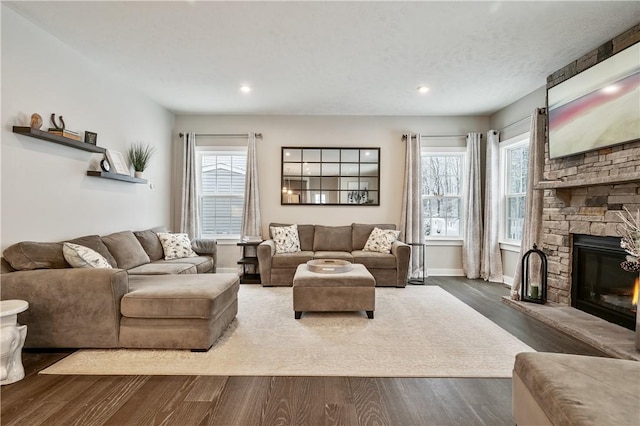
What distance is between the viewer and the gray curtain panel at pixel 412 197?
541 centimetres

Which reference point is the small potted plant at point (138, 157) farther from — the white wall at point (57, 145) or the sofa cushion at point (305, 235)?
the sofa cushion at point (305, 235)

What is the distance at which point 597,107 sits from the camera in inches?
117

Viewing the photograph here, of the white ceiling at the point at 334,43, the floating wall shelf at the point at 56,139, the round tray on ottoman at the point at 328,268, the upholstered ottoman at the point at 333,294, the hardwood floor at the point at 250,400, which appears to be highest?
the white ceiling at the point at 334,43

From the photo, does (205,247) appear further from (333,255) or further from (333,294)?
(333,294)

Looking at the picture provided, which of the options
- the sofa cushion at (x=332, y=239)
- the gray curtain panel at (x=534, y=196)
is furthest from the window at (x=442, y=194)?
the gray curtain panel at (x=534, y=196)

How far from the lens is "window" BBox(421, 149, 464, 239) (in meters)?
5.66

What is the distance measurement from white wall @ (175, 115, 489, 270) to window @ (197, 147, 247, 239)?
1.30 ft

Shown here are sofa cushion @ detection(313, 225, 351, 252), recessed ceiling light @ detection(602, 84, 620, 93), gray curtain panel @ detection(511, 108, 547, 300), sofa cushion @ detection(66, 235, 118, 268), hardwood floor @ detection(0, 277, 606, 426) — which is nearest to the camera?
hardwood floor @ detection(0, 277, 606, 426)

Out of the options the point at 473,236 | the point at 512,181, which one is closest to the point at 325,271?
the point at 473,236

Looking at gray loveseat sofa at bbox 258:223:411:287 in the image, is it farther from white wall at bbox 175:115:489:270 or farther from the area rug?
the area rug

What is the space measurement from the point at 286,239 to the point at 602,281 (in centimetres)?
390

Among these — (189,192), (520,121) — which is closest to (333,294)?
(189,192)

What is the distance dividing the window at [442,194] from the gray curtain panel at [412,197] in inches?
11.4

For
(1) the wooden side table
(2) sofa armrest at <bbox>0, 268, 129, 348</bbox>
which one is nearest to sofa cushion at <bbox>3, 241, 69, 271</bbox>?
(2) sofa armrest at <bbox>0, 268, 129, 348</bbox>
